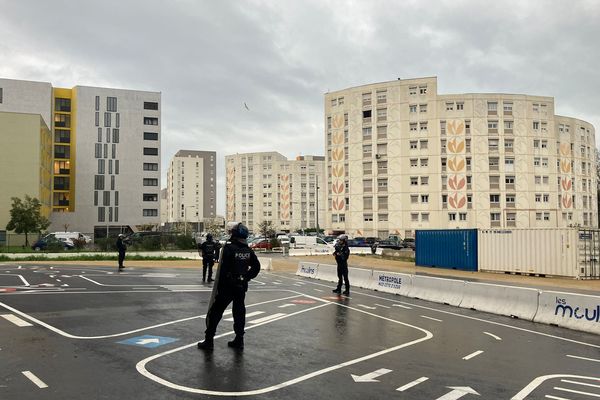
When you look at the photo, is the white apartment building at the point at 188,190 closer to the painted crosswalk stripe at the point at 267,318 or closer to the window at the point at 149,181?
the window at the point at 149,181

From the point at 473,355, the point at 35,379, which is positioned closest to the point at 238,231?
the point at 35,379

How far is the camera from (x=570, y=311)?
11.4 meters

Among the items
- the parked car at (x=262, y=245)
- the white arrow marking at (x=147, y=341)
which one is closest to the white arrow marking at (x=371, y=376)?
the white arrow marking at (x=147, y=341)

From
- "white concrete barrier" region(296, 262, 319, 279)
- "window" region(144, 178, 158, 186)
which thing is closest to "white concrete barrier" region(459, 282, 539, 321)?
"white concrete barrier" region(296, 262, 319, 279)

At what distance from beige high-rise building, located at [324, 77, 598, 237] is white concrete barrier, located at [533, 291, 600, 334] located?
5778 cm

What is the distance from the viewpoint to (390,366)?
7035 mm

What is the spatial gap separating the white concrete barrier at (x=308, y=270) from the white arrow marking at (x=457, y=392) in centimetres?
1731

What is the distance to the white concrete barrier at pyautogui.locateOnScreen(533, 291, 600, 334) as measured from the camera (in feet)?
35.5

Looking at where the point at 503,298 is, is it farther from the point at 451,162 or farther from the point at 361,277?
the point at 451,162

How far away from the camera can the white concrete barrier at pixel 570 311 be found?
35.5ft

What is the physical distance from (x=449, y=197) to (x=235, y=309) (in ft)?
213

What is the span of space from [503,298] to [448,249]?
18.4 m

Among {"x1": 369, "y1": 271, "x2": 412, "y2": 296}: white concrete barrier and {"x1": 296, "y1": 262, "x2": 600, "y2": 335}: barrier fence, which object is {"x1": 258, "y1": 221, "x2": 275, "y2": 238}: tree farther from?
{"x1": 296, "y1": 262, "x2": 600, "y2": 335}: barrier fence

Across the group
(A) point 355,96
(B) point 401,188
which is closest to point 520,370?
(B) point 401,188
